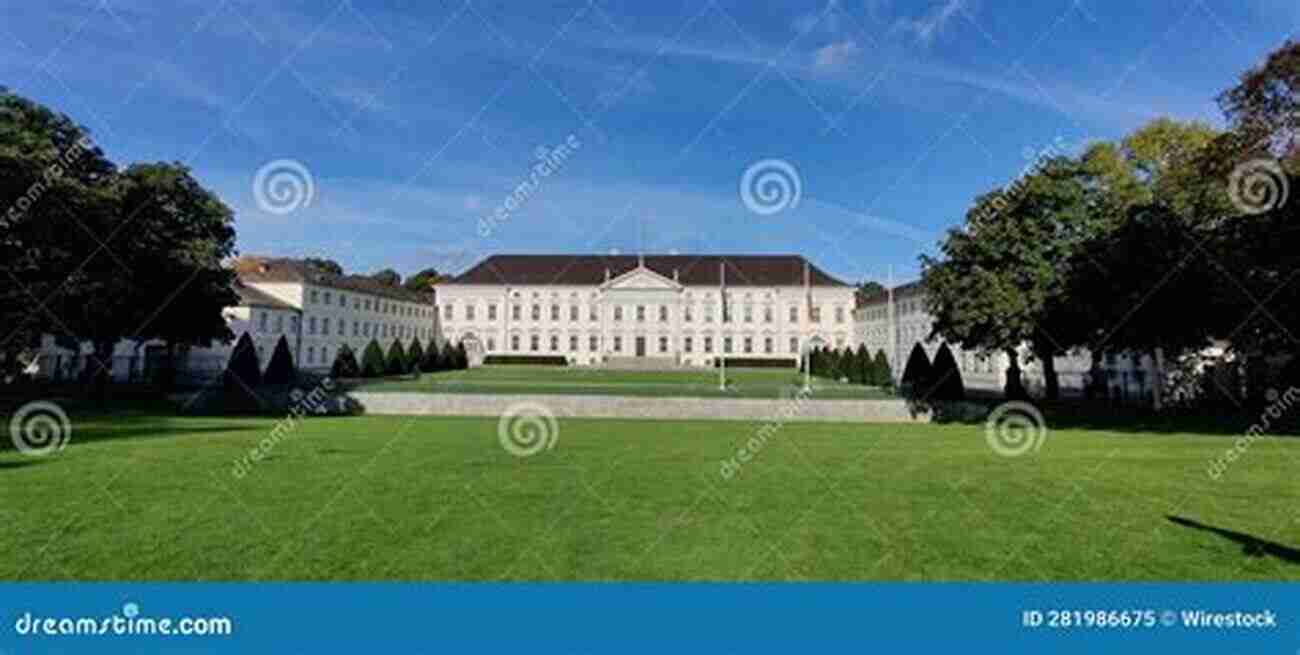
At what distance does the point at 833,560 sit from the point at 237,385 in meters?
31.1

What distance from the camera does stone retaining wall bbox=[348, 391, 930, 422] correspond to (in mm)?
31547

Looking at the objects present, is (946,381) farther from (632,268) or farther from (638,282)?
(632,268)

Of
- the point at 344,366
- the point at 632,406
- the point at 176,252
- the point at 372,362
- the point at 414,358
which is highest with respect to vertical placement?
the point at 176,252

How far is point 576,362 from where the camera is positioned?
307 feet

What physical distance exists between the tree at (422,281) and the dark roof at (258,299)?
42.6 meters

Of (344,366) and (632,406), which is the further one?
(344,366)

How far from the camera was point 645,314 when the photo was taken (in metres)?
94.0

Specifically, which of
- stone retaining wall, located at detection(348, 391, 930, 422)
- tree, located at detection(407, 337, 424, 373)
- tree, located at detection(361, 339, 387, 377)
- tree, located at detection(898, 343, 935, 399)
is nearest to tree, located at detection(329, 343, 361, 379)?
tree, located at detection(361, 339, 387, 377)

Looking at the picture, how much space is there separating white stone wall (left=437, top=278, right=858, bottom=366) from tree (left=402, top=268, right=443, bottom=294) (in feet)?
56.2

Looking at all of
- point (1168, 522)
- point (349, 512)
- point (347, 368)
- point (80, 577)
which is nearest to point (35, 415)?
point (347, 368)

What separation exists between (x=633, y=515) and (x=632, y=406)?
2195 centimetres

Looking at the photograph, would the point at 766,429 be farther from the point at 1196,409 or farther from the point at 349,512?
the point at 1196,409

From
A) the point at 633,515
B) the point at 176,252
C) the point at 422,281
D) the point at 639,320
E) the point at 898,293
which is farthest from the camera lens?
the point at 422,281

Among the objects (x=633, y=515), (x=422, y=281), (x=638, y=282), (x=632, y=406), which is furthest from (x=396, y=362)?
(x=422, y=281)
